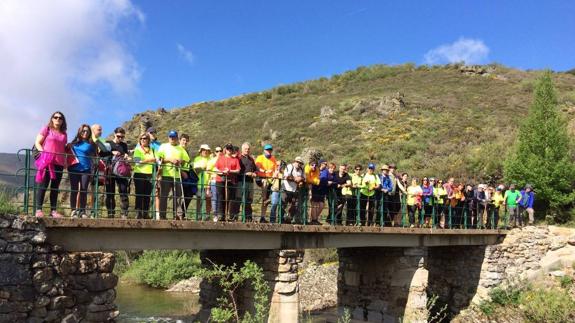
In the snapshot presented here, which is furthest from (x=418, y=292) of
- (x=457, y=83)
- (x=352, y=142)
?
(x=457, y=83)

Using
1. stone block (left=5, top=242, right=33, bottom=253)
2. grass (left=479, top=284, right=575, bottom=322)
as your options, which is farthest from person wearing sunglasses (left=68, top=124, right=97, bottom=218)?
grass (left=479, top=284, right=575, bottom=322)

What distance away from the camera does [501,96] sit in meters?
43.1

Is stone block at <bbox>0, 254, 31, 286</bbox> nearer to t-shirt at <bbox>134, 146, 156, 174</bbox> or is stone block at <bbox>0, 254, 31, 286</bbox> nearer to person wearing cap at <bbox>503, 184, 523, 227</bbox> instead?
t-shirt at <bbox>134, 146, 156, 174</bbox>

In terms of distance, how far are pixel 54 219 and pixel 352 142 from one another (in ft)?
94.6

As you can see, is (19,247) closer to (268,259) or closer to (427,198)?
(268,259)

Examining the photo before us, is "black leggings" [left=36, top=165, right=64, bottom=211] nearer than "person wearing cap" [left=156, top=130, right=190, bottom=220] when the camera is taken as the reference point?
Yes

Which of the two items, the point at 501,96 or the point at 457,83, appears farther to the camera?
the point at 457,83

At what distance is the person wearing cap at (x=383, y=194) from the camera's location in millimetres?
12359

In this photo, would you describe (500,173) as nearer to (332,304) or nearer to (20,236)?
(332,304)

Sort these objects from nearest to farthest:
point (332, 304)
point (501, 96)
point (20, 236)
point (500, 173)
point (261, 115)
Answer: point (20, 236), point (332, 304), point (500, 173), point (501, 96), point (261, 115)

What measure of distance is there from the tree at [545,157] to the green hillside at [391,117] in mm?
4079

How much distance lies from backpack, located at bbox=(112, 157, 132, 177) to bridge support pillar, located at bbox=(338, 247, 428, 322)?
812 cm

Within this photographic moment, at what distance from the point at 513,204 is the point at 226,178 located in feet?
38.5

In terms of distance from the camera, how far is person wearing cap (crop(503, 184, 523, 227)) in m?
16.8
